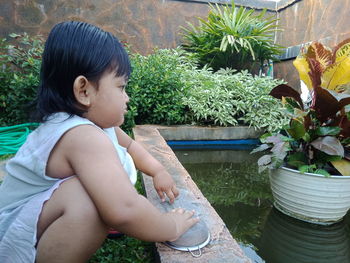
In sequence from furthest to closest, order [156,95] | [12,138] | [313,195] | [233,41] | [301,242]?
[233,41], [156,95], [12,138], [313,195], [301,242]

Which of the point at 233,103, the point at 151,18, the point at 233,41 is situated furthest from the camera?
the point at 151,18

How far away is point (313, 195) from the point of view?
62.7 inches

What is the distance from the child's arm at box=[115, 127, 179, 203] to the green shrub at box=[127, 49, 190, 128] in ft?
6.55

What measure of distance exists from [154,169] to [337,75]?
3.95ft

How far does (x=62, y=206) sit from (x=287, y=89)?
1.48m

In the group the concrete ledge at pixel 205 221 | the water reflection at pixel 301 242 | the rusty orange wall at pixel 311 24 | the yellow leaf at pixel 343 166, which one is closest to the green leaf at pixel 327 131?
the yellow leaf at pixel 343 166

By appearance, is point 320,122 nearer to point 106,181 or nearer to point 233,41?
point 106,181

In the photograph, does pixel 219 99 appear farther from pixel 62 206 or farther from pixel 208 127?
pixel 62 206

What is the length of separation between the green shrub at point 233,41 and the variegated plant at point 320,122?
2.81m

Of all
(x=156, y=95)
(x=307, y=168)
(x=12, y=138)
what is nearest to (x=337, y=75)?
(x=307, y=168)

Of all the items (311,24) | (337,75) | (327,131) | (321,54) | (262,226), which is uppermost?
(311,24)

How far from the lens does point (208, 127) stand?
135 inches

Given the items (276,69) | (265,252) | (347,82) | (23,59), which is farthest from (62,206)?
(276,69)

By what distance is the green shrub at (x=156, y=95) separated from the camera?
10.8 ft
